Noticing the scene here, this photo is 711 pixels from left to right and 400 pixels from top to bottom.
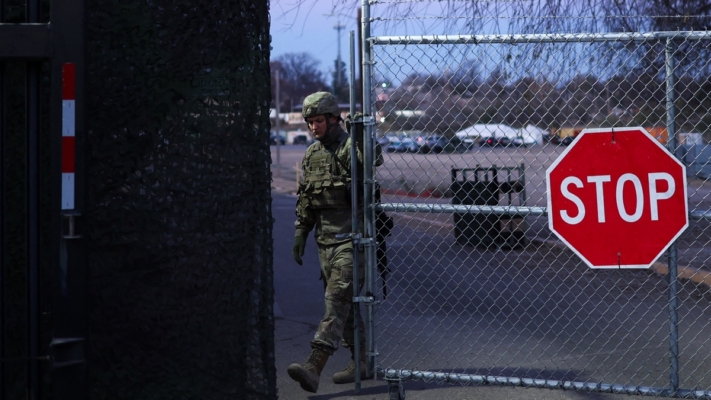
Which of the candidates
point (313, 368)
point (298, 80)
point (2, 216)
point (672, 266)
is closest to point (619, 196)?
point (672, 266)

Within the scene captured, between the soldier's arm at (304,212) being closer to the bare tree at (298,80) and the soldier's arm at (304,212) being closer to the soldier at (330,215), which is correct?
the soldier at (330,215)

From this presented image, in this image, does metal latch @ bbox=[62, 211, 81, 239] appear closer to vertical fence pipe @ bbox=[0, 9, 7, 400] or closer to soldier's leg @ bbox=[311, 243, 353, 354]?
vertical fence pipe @ bbox=[0, 9, 7, 400]

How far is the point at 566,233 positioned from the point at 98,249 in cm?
260

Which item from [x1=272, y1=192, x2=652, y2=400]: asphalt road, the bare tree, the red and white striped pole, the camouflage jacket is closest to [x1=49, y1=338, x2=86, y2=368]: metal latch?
the red and white striped pole

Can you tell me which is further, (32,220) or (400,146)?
(400,146)

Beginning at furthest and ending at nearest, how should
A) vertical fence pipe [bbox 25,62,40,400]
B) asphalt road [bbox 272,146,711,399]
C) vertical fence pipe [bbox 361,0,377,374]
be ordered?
asphalt road [bbox 272,146,711,399], vertical fence pipe [bbox 361,0,377,374], vertical fence pipe [bbox 25,62,40,400]

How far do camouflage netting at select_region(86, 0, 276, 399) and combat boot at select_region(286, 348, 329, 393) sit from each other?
1.60 meters

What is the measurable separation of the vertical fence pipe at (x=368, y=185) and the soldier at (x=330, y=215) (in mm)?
330

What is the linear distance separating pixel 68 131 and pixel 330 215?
2.68 m

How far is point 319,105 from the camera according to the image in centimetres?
571

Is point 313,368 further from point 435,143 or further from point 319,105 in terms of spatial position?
point 435,143

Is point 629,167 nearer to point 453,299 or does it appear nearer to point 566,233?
point 566,233

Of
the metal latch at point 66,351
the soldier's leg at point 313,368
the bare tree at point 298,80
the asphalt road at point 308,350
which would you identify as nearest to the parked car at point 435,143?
the asphalt road at point 308,350

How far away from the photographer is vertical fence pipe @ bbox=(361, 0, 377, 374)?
5020 mm
